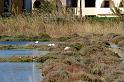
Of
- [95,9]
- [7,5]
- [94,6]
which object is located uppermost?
[7,5]

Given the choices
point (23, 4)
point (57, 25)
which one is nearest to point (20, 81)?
point (57, 25)

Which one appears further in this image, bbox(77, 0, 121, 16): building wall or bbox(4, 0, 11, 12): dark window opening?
bbox(77, 0, 121, 16): building wall

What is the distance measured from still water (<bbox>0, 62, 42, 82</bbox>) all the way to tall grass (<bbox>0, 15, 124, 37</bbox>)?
57.3 feet

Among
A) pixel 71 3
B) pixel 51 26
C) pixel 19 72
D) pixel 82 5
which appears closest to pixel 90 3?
pixel 82 5

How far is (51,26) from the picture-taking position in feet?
116

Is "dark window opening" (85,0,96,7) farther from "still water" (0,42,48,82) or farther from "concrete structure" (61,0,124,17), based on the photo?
"still water" (0,42,48,82)

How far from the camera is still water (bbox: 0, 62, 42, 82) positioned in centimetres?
1320

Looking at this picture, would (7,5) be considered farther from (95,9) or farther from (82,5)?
(95,9)

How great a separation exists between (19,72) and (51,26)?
2060 centimetres

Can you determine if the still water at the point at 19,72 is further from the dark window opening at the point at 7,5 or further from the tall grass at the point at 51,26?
the dark window opening at the point at 7,5

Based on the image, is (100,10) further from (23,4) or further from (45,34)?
(45,34)

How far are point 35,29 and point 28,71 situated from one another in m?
20.6

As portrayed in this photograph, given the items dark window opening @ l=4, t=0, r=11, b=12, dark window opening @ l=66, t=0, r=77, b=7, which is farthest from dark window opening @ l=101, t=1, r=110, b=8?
dark window opening @ l=4, t=0, r=11, b=12

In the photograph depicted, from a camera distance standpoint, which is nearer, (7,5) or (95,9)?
(7,5)
